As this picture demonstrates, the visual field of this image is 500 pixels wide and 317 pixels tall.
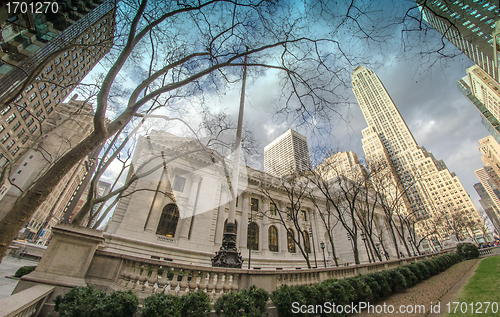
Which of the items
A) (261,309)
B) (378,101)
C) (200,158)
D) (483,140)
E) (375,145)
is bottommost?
(261,309)

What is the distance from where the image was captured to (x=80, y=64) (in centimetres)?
4534

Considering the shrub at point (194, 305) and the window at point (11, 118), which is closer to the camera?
the shrub at point (194, 305)

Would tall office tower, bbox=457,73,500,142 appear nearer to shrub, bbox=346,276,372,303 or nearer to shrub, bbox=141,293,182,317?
shrub, bbox=346,276,372,303

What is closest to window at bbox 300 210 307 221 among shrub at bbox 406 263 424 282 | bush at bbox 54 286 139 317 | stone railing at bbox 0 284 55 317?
shrub at bbox 406 263 424 282

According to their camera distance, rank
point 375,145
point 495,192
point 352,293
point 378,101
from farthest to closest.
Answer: point 495,192
point 378,101
point 375,145
point 352,293

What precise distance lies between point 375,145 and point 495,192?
236258 mm

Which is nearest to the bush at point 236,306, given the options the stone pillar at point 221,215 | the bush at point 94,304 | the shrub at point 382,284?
the bush at point 94,304

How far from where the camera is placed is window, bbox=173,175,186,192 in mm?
25516

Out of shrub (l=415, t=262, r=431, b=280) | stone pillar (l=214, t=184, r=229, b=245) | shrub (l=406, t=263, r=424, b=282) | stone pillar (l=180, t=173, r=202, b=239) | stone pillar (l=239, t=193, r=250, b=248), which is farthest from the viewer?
stone pillar (l=239, t=193, r=250, b=248)

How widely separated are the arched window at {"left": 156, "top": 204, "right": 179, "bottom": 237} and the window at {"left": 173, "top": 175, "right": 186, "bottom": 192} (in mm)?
2341

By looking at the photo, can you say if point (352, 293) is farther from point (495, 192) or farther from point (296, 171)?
point (495, 192)

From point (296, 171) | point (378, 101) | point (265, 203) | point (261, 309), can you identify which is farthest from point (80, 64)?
point (378, 101)

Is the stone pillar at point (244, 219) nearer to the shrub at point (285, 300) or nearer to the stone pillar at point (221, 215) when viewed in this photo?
the stone pillar at point (221, 215)

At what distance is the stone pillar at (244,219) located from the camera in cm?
2543
